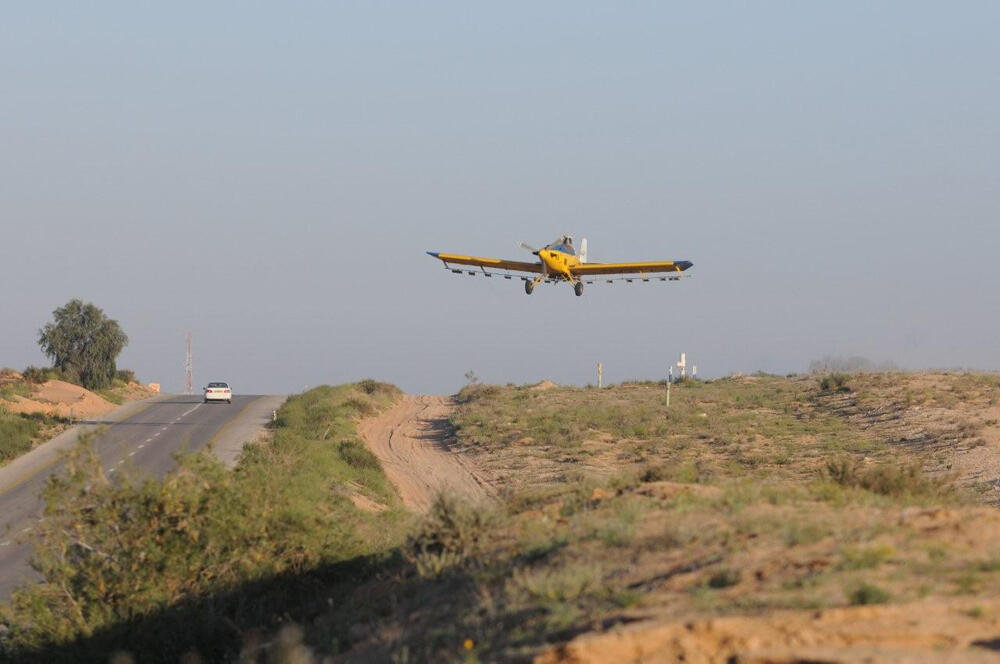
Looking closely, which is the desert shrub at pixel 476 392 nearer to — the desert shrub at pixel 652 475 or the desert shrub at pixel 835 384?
the desert shrub at pixel 835 384

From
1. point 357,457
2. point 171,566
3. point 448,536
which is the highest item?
point 448,536

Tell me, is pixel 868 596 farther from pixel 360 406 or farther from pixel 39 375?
pixel 39 375

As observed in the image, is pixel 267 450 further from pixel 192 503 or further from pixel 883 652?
pixel 883 652

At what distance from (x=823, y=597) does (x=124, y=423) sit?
184 feet

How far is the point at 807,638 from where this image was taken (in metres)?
8.47

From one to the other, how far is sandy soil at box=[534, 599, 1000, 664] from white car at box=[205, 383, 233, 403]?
2729 inches

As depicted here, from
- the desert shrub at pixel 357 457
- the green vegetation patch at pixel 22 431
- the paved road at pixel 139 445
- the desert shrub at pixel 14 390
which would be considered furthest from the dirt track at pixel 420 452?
the desert shrub at pixel 14 390

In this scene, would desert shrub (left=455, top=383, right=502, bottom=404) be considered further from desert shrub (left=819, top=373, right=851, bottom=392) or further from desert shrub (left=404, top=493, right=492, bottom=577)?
desert shrub (left=404, top=493, right=492, bottom=577)

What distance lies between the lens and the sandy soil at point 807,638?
27.0ft

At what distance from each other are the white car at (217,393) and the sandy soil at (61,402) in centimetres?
570

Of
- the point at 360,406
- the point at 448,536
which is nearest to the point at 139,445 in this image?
the point at 360,406

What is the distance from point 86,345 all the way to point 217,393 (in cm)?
2007

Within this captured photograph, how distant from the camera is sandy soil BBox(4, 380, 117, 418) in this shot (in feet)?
211

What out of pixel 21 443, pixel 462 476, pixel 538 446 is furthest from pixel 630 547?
pixel 21 443
